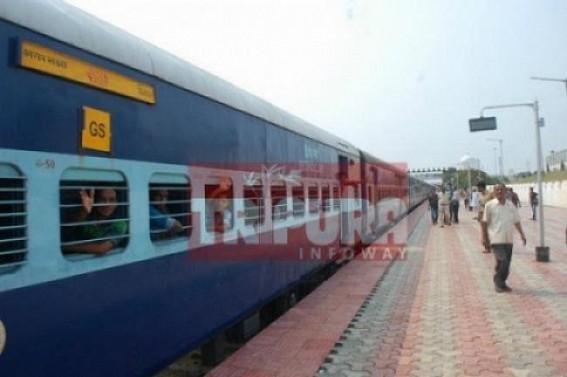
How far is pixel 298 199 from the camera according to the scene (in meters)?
8.16

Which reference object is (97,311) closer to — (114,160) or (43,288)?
(43,288)

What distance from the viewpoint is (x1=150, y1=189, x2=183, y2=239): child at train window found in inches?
158

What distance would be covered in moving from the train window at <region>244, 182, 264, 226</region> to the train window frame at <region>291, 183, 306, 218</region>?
1.38 m

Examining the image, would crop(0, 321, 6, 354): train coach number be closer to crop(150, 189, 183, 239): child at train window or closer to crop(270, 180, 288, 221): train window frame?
crop(150, 189, 183, 239): child at train window

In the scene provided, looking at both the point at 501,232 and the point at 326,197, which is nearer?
the point at 501,232

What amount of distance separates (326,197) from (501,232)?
306 centimetres

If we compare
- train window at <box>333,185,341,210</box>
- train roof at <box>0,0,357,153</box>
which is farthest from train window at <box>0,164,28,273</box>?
train window at <box>333,185,341,210</box>

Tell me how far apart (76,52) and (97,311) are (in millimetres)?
1521

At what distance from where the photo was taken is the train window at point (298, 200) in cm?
795

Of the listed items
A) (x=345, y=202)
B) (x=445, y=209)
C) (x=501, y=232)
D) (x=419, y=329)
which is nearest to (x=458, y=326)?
(x=419, y=329)

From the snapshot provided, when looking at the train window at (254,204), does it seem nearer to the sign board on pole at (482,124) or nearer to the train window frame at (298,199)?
the train window frame at (298,199)

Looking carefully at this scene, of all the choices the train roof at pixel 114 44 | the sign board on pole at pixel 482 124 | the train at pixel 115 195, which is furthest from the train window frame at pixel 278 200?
the sign board on pole at pixel 482 124

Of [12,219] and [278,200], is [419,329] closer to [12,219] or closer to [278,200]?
[278,200]

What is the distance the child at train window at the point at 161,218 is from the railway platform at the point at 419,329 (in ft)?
4.92
